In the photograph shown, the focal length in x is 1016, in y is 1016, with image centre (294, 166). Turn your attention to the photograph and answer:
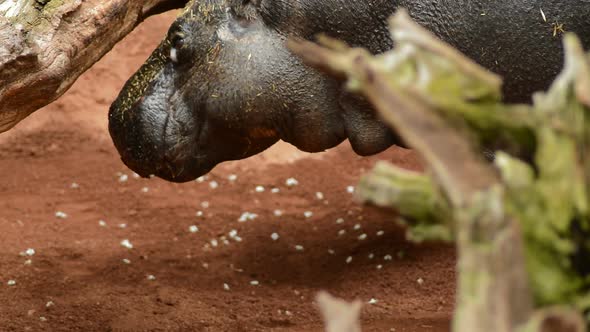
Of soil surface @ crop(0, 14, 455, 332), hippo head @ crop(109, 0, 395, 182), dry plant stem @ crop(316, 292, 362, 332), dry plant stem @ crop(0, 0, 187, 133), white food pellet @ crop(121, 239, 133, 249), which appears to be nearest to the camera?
dry plant stem @ crop(316, 292, 362, 332)

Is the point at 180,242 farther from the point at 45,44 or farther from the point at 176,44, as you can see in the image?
the point at 45,44

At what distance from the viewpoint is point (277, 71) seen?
382cm

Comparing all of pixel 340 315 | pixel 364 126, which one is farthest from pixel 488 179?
pixel 364 126

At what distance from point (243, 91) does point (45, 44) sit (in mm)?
756

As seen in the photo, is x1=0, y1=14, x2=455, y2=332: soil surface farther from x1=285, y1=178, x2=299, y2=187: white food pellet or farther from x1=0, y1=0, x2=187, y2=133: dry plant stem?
x1=0, y1=0, x2=187, y2=133: dry plant stem

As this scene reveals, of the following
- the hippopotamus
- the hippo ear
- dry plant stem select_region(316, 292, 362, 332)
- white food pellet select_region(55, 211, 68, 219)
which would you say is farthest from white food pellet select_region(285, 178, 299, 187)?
dry plant stem select_region(316, 292, 362, 332)

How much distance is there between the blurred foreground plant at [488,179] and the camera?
1568 millimetres

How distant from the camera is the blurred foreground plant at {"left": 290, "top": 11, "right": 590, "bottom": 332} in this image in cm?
157

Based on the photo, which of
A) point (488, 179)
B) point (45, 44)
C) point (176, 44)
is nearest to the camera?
point (488, 179)

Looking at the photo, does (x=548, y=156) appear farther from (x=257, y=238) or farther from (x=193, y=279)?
(x=257, y=238)

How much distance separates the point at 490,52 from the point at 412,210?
198cm

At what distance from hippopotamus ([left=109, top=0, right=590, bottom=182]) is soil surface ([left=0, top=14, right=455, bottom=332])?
870 mm

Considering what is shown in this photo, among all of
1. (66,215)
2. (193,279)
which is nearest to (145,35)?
(66,215)

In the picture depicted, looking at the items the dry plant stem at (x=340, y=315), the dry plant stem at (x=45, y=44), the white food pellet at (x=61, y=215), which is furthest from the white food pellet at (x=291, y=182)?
the dry plant stem at (x=340, y=315)
